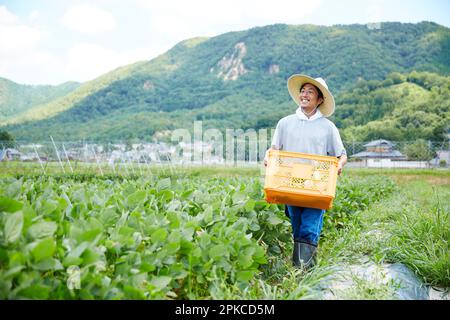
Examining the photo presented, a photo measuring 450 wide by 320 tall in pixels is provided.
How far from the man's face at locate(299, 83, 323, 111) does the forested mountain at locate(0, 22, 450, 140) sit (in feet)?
97.6

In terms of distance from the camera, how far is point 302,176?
2.88 metres

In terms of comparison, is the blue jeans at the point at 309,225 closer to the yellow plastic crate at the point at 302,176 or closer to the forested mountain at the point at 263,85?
A: the yellow plastic crate at the point at 302,176

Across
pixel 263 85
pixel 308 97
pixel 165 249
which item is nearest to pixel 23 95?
pixel 308 97

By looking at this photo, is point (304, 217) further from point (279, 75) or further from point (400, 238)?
point (279, 75)

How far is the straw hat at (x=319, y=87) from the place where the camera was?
129 inches

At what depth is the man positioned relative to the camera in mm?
3182

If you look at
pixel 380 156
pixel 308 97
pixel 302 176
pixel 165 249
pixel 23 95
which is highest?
pixel 23 95

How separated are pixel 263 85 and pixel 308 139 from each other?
178 feet

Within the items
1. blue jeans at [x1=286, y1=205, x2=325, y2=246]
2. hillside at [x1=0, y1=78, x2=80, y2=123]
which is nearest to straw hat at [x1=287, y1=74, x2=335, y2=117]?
blue jeans at [x1=286, y1=205, x2=325, y2=246]

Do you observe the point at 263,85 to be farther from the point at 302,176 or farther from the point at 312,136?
the point at 302,176

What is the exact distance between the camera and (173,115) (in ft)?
209

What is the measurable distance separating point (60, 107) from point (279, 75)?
2757 centimetres

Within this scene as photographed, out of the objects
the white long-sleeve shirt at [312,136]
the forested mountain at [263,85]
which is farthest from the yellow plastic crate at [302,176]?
the forested mountain at [263,85]

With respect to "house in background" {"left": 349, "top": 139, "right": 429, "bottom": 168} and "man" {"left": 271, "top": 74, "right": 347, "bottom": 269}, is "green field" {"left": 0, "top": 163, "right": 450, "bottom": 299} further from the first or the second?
"house in background" {"left": 349, "top": 139, "right": 429, "bottom": 168}
